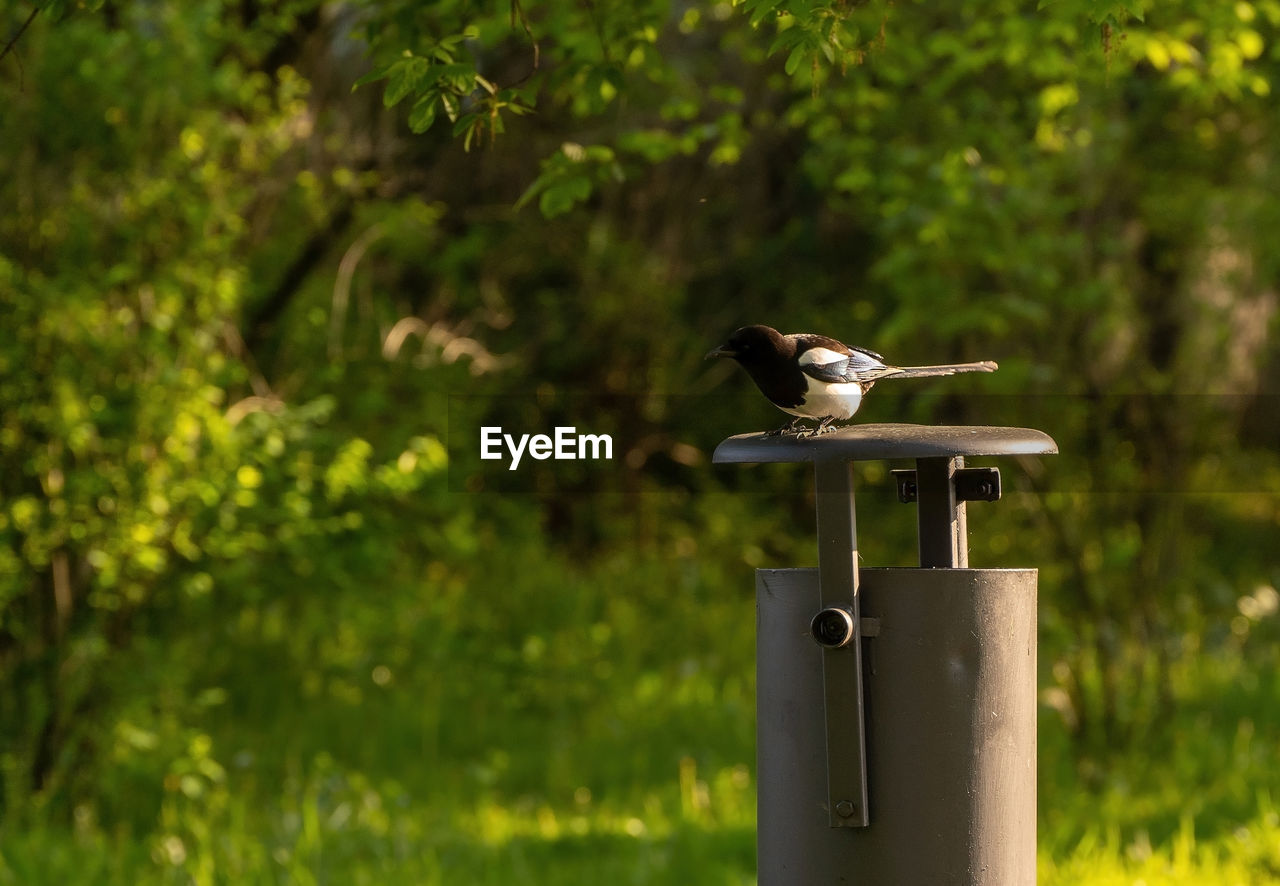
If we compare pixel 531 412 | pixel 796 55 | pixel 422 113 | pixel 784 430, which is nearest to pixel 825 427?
pixel 784 430

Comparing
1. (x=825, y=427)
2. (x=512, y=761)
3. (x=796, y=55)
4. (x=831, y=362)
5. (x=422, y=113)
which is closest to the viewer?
(x=831, y=362)

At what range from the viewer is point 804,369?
2406 mm

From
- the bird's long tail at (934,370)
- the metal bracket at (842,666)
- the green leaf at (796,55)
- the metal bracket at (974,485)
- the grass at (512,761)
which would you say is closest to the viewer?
the bird's long tail at (934,370)

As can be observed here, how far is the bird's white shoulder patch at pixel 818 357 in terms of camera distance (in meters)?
2.40

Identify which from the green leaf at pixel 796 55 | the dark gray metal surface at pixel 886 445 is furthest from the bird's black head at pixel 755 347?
the green leaf at pixel 796 55

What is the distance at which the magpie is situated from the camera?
240 cm

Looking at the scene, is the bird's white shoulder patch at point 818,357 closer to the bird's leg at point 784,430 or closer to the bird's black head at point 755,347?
the bird's black head at point 755,347

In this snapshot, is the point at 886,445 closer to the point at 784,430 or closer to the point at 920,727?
the point at 784,430

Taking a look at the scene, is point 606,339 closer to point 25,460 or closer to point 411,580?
point 411,580

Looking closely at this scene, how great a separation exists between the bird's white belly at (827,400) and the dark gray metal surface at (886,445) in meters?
0.04

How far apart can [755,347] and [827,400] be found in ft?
0.50

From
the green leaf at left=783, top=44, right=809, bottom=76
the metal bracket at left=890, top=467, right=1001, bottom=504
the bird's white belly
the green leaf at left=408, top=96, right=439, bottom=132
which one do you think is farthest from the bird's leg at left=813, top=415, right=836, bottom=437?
the green leaf at left=408, top=96, right=439, bottom=132

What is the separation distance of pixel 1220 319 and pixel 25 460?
5.95 meters

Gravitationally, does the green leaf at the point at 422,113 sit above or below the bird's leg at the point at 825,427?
above
